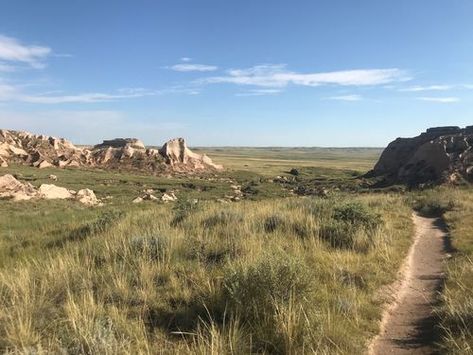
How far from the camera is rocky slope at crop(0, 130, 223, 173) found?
6731cm

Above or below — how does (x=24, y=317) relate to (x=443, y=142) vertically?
below

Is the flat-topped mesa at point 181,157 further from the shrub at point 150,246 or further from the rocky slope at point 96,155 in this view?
the shrub at point 150,246

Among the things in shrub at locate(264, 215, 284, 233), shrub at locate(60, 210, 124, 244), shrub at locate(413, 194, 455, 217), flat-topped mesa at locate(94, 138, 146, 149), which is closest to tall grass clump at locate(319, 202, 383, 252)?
shrub at locate(264, 215, 284, 233)

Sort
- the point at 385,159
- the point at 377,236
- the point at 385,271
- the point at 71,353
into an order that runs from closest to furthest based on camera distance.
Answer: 1. the point at 71,353
2. the point at 385,271
3. the point at 377,236
4. the point at 385,159

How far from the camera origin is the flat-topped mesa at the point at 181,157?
3032 inches

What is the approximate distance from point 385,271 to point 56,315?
212 inches

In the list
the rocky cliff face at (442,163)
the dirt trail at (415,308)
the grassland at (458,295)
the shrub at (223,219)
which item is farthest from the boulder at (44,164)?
the dirt trail at (415,308)

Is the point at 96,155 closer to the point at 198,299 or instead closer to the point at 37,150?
the point at 37,150

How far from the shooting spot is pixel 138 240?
9.26 meters

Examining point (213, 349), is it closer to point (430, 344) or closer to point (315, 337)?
point (315, 337)

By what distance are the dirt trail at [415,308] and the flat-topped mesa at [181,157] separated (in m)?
67.0

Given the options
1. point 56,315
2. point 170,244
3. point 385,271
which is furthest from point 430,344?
point 170,244

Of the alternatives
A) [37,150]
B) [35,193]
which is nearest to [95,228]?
[35,193]

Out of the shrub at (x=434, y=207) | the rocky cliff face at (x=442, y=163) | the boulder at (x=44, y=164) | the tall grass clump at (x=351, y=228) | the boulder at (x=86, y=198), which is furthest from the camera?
the boulder at (x=44, y=164)
